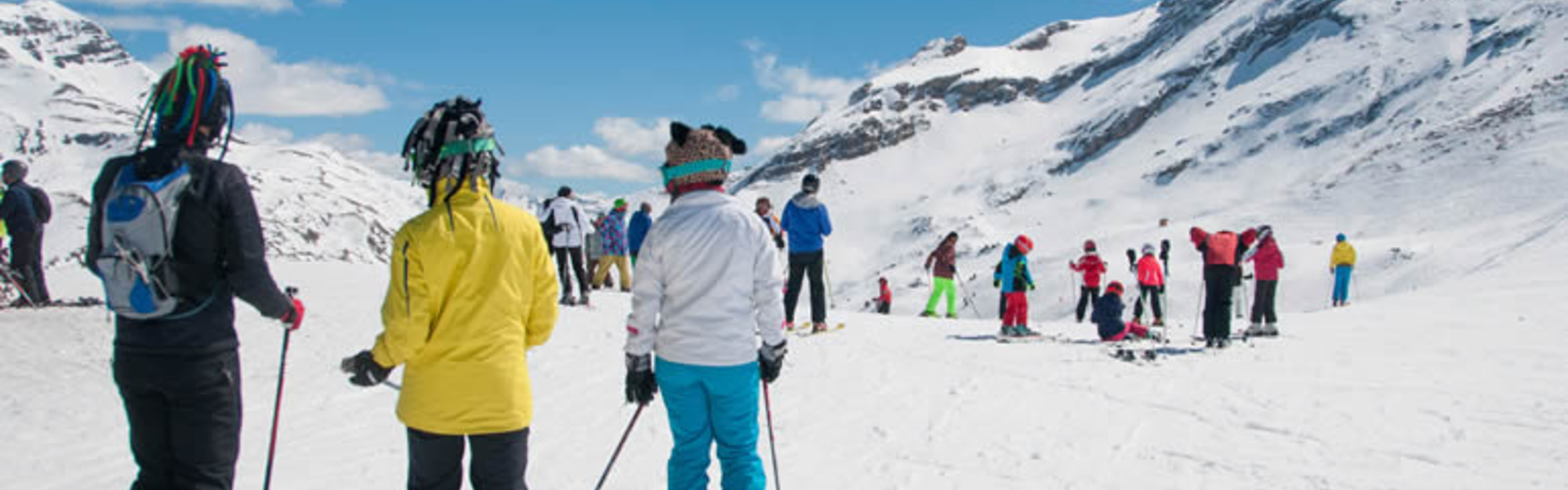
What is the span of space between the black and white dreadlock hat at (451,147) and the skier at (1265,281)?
11025 mm

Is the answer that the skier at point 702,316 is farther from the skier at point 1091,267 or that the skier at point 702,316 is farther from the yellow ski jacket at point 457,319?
the skier at point 1091,267

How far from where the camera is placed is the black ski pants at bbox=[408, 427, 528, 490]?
315 centimetres

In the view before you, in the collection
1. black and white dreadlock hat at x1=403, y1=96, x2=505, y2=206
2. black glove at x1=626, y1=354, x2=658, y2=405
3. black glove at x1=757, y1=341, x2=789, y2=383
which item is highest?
black and white dreadlock hat at x1=403, y1=96, x2=505, y2=206

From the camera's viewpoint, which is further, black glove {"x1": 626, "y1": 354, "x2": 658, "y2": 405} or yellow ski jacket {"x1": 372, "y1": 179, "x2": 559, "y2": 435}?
black glove {"x1": 626, "y1": 354, "x2": 658, "y2": 405}

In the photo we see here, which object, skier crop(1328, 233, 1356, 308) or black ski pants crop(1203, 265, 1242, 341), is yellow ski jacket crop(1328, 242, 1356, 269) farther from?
black ski pants crop(1203, 265, 1242, 341)

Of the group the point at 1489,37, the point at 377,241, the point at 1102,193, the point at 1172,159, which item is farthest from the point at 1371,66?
the point at 377,241

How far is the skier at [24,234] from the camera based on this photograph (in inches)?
365

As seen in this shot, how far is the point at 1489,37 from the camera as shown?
183 ft

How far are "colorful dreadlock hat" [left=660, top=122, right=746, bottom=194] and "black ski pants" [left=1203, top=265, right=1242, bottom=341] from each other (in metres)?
8.43

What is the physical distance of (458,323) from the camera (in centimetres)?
312

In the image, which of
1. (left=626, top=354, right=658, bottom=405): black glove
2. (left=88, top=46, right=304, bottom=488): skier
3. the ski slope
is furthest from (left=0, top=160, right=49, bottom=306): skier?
(left=626, top=354, right=658, bottom=405): black glove

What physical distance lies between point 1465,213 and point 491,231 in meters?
37.9

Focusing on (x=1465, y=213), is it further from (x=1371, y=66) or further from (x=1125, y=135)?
(x=1125, y=135)

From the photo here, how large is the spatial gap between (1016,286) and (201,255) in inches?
415
